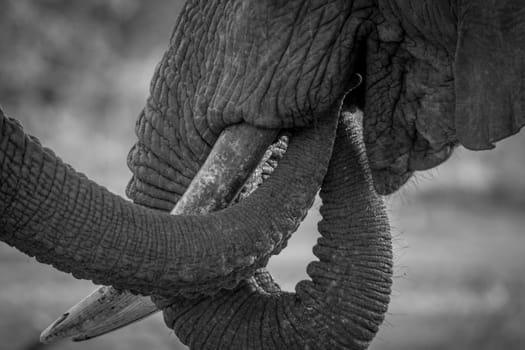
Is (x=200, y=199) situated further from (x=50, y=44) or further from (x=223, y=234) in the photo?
(x=50, y=44)

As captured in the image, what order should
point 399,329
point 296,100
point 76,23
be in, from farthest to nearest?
point 76,23, point 399,329, point 296,100

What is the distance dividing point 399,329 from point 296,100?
426cm

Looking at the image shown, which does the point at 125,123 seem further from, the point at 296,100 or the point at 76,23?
the point at 296,100

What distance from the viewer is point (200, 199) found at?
2852 mm

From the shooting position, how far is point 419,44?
117 inches

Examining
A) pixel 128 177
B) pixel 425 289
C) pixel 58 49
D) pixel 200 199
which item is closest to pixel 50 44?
pixel 58 49

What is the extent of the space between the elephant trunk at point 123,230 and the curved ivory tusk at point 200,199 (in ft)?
0.28

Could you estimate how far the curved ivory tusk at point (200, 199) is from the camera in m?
2.86

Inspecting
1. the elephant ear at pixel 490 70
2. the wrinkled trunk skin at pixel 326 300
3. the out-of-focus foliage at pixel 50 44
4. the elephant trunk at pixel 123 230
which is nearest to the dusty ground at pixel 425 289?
the wrinkled trunk skin at pixel 326 300

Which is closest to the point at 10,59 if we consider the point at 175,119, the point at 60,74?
the point at 60,74

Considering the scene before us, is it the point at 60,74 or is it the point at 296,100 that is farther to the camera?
the point at 60,74

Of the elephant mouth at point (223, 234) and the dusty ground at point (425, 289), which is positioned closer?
the elephant mouth at point (223, 234)

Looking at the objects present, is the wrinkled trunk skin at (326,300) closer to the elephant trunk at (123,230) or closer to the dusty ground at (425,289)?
the elephant trunk at (123,230)

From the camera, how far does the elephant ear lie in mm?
2803
